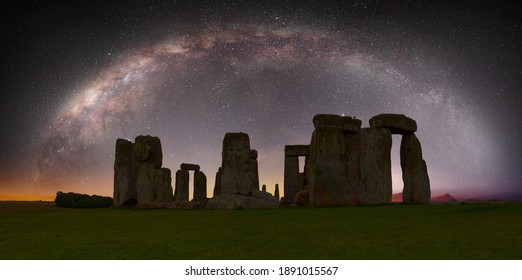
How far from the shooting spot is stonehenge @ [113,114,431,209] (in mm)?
15569

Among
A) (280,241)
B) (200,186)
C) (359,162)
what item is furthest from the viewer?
(200,186)

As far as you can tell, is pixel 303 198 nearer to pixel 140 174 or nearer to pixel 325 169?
pixel 325 169

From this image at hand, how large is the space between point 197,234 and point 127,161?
13742 millimetres

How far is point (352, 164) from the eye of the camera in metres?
16.8

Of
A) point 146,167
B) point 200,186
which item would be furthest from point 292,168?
point 146,167

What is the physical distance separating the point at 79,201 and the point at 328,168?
13.1m

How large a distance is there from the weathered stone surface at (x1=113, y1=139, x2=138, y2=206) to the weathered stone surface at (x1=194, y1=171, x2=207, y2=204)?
23.8 ft

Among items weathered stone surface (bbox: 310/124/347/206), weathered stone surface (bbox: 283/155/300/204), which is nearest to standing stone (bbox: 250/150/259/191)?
weathered stone surface (bbox: 283/155/300/204)

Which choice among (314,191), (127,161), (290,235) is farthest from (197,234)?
(127,161)

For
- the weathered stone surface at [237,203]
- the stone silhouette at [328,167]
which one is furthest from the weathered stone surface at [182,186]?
the stone silhouette at [328,167]

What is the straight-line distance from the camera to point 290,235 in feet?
21.2

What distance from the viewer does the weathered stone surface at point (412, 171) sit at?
1797 cm

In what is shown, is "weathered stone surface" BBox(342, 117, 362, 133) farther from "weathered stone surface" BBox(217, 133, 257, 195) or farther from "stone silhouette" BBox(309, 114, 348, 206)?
"weathered stone surface" BBox(217, 133, 257, 195)

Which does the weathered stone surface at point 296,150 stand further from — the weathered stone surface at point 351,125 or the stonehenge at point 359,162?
the weathered stone surface at point 351,125
